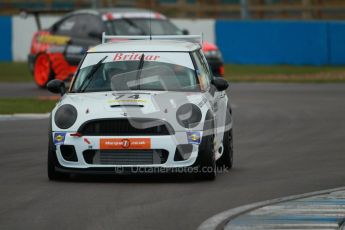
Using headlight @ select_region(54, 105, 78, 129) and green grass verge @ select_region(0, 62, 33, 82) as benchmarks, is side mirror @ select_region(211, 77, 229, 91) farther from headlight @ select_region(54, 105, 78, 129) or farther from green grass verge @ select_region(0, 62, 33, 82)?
green grass verge @ select_region(0, 62, 33, 82)

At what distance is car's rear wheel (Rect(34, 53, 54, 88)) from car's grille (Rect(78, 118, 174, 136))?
12.6 meters

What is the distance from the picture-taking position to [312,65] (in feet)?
99.7

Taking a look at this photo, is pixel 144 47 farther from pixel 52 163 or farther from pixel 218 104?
pixel 52 163

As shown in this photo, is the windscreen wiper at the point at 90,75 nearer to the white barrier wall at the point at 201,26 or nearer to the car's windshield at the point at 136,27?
the car's windshield at the point at 136,27

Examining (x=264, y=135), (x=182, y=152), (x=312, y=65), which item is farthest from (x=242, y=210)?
(x=312, y=65)

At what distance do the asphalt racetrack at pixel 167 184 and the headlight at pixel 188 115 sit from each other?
567 mm

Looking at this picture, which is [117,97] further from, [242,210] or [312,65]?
[312,65]

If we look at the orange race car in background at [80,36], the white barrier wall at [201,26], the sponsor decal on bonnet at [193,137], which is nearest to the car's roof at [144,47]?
the sponsor decal on bonnet at [193,137]

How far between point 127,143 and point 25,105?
9171mm

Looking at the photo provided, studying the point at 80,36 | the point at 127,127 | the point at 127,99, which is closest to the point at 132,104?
the point at 127,99

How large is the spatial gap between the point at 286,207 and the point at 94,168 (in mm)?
2242

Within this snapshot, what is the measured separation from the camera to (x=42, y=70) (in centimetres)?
2347

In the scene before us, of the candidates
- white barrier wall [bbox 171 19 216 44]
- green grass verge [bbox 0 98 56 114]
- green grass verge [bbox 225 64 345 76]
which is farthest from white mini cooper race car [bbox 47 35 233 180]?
white barrier wall [bbox 171 19 216 44]

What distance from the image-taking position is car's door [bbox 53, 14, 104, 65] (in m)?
22.8
